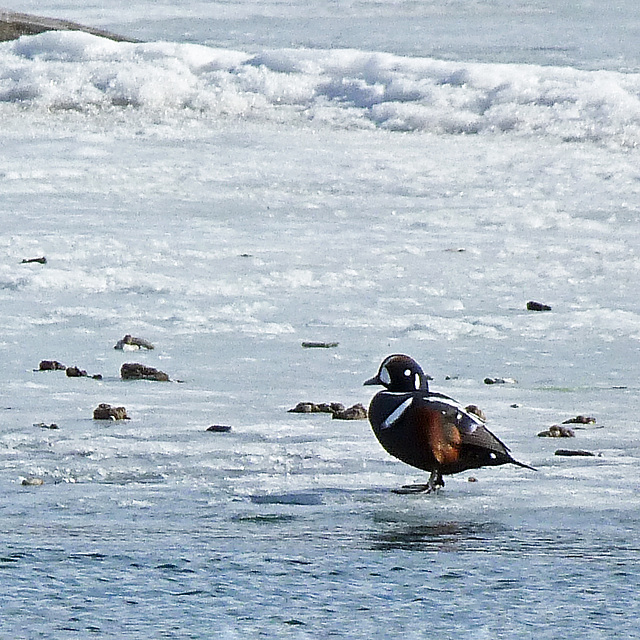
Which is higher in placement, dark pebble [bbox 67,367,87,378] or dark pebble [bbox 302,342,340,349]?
dark pebble [bbox 302,342,340,349]

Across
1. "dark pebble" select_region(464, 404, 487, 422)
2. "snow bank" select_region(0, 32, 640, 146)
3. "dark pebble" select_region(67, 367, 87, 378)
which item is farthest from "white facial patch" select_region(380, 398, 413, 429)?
A: "snow bank" select_region(0, 32, 640, 146)

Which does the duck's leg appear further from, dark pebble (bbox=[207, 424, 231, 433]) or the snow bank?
the snow bank

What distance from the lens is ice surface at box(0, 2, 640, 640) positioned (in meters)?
3.32

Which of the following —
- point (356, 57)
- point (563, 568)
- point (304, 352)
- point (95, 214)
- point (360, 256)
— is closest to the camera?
point (563, 568)

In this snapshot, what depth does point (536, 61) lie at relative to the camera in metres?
14.0

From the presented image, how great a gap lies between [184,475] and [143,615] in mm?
1246

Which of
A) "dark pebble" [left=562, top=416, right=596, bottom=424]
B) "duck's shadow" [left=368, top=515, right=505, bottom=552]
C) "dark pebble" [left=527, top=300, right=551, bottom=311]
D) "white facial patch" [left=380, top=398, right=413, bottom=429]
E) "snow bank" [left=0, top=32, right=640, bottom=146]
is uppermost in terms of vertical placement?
"snow bank" [left=0, top=32, right=640, bottom=146]

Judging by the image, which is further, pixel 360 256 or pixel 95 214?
pixel 95 214

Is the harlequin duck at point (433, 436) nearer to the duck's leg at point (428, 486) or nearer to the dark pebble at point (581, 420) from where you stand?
the duck's leg at point (428, 486)

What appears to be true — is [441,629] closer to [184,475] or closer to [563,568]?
[563,568]

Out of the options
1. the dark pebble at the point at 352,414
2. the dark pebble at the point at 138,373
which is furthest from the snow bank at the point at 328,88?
the dark pebble at the point at 352,414

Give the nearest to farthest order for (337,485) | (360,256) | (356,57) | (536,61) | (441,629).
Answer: (441,629) → (337,485) → (360,256) → (356,57) → (536,61)

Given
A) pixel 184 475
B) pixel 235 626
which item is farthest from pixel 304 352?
pixel 235 626

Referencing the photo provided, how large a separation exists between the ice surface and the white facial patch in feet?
0.60
